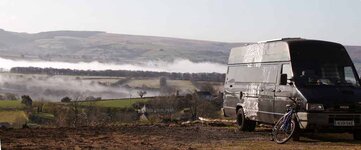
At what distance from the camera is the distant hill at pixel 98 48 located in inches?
5822

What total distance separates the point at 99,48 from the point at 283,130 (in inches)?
6324

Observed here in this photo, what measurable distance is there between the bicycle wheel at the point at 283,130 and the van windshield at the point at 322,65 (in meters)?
1.11

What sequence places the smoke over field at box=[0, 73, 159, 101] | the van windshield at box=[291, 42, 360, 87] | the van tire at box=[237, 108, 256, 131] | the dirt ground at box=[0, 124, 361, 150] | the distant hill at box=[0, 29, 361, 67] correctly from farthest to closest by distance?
1. the distant hill at box=[0, 29, 361, 67]
2. the smoke over field at box=[0, 73, 159, 101]
3. the van tire at box=[237, 108, 256, 131]
4. the van windshield at box=[291, 42, 360, 87]
5. the dirt ground at box=[0, 124, 361, 150]

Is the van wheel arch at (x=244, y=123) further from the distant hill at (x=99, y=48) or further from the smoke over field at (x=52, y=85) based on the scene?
the distant hill at (x=99, y=48)

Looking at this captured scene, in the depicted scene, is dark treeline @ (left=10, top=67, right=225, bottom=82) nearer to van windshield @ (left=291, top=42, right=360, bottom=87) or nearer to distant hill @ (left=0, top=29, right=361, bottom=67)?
distant hill @ (left=0, top=29, right=361, bottom=67)

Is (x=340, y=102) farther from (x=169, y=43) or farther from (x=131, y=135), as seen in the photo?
(x=169, y=43)

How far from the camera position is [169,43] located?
627ft

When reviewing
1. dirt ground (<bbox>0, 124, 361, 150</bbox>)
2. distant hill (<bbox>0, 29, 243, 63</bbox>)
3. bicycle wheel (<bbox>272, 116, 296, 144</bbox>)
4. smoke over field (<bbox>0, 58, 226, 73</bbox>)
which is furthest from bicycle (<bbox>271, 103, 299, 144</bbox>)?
distant hill (<bbox>0, 29, 243, 63</bbox>)

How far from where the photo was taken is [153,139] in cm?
1396

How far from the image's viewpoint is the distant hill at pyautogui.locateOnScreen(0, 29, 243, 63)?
148m

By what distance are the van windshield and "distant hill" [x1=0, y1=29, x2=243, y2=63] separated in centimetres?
12198

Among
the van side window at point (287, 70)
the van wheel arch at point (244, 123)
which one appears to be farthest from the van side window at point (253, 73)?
the van wheel arch at point (244, 123)

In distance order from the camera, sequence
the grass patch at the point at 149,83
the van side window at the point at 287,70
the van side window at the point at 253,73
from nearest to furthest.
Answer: the van side window at the point at 287,70 < the van side window at the point at 253,73 < the grass patch at the point at 149,83

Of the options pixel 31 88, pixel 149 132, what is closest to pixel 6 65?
pixel 31 88
